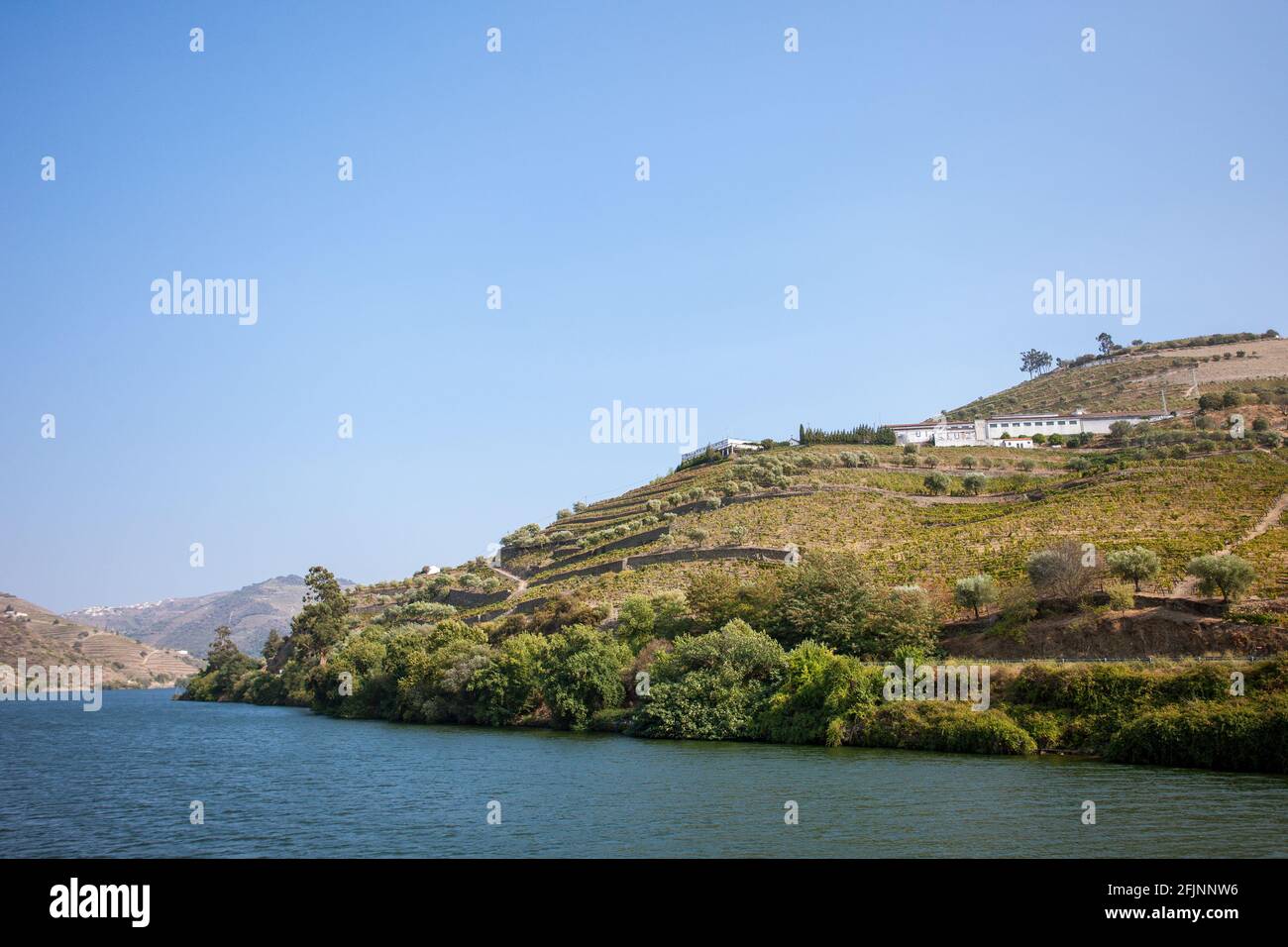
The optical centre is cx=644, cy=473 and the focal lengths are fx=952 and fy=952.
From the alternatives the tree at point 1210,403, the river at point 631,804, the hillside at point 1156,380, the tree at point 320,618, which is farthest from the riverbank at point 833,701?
the hillside at point 1156,380

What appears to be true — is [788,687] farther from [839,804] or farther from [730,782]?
[839,804]

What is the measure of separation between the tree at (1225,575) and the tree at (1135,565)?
11.3 feet

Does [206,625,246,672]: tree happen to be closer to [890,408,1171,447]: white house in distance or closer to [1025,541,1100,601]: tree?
[890,408,1171,447]: white house in distance

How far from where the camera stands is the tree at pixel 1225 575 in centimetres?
4472

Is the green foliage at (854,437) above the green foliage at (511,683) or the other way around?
above

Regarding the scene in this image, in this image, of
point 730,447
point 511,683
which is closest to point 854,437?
point 730,447

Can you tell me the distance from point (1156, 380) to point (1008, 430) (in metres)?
38.0

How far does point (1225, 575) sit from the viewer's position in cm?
4478

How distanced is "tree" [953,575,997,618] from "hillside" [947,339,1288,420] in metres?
92.1

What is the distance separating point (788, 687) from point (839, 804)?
19.1 metres

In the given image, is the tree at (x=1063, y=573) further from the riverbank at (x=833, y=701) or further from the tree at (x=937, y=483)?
the tree at (x=937, y=483)

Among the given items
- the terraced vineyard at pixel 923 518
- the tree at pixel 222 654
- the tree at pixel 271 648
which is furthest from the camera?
the tree at pixel 222 654

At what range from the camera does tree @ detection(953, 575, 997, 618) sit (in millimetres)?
52969
